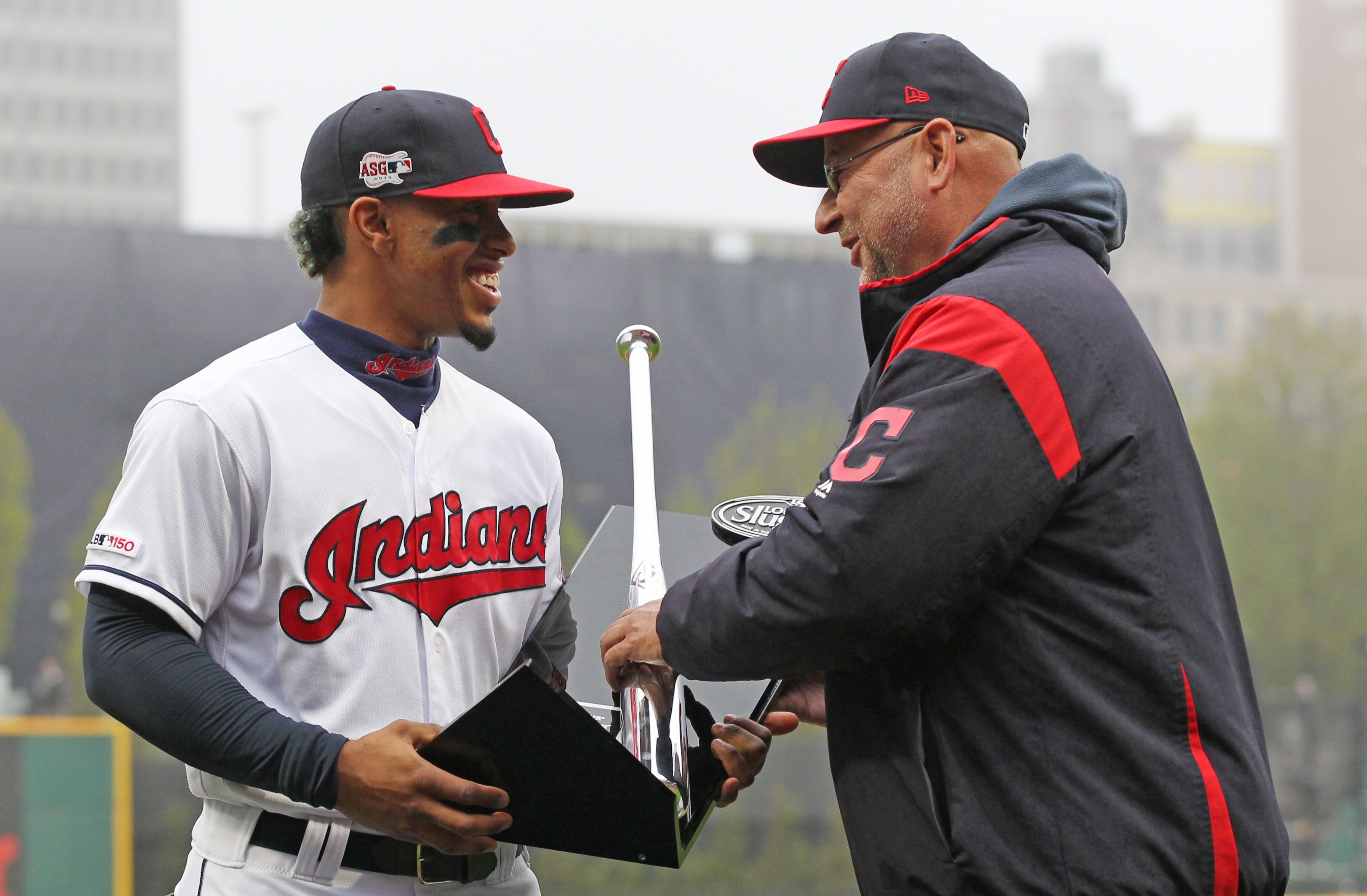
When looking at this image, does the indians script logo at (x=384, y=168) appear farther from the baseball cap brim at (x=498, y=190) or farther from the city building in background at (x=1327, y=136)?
the city building in background at (x=1327, y=136)

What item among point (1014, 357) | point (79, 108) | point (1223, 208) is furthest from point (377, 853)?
point (1223, 208)

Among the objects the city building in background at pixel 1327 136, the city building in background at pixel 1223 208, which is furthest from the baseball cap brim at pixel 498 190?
the city building in background at pixel 1327 136

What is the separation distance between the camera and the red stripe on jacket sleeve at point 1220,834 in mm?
1475

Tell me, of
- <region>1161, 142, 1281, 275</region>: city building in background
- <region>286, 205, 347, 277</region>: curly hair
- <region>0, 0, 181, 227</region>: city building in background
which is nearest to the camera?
<region>286, 205, 347, 277</region>: curly hair

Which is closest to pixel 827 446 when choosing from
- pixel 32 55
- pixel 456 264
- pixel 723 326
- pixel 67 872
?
pixel 723 326

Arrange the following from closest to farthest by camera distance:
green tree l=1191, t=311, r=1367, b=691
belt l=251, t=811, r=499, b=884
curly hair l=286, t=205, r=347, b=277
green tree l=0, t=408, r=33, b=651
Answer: belt l=251, t=811, r=499, b=884 → curly hair l=286, t=205, r=347, b=277 → green tree l=0, t=408, r=33, b=651 → green tree l=1191, t=311, r=1367, b=691

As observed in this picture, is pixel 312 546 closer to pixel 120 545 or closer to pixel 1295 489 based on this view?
pixel 120 545

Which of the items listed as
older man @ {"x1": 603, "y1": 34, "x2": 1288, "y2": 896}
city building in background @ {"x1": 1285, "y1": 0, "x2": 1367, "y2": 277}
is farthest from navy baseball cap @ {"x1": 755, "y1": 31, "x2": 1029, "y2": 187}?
city building in background @ {"x1": 1285, "y1": 0, "x2": 1367, "y2": 277}

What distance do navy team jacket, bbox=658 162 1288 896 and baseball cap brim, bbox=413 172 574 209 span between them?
2.38 ft

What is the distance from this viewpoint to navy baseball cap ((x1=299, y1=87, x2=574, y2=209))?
2.05 meters

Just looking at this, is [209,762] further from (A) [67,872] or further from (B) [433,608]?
(A) [67,872]

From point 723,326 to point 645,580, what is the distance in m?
16.1

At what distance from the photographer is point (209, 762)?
168 cm

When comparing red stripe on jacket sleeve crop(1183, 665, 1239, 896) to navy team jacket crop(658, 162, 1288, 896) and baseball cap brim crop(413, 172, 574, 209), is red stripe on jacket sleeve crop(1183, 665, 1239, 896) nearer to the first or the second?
navy team jacket crop(658, 162, 1288, 896)
